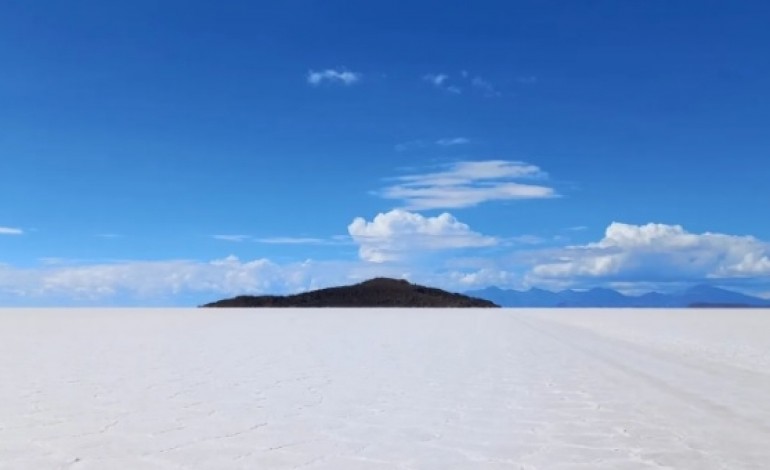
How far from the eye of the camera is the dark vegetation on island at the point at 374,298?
6625cm

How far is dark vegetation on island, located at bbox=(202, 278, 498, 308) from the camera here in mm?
66250
